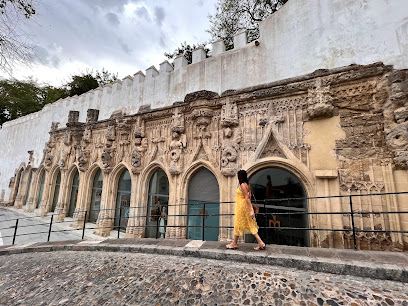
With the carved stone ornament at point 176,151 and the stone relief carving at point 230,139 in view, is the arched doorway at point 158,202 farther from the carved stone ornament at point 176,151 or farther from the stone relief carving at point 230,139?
the stone relief carving at point 230,139

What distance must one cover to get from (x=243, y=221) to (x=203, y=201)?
287 cm

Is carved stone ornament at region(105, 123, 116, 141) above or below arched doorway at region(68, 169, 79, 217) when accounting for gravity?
above

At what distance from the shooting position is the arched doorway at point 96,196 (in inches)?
344

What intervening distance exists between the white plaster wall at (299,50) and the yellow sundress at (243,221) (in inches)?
147

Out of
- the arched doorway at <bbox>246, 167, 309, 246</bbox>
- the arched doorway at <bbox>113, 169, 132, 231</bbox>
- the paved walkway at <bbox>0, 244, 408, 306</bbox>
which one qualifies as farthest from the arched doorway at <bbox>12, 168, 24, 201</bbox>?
the arched doorway at <bbox>246, 167, 309, 246</bbox>

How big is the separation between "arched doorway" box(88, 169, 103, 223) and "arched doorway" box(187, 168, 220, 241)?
15.8 feet

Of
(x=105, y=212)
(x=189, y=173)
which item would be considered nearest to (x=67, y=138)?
(x=105, y=212)

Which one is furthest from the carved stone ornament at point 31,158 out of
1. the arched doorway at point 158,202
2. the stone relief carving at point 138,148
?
the arched doorway at point 158,202

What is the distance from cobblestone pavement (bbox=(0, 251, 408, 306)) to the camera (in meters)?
2.12

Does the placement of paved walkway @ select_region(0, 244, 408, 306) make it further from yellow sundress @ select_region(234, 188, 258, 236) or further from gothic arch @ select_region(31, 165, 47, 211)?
gothic arch @ select_region(31, 165, 47, 211)

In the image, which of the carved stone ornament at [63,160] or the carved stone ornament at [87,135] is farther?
the carved stone ornament at [63,160]

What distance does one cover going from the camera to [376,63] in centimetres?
420

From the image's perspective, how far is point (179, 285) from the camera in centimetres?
261

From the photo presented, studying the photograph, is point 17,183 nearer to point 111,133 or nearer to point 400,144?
point 111,133
